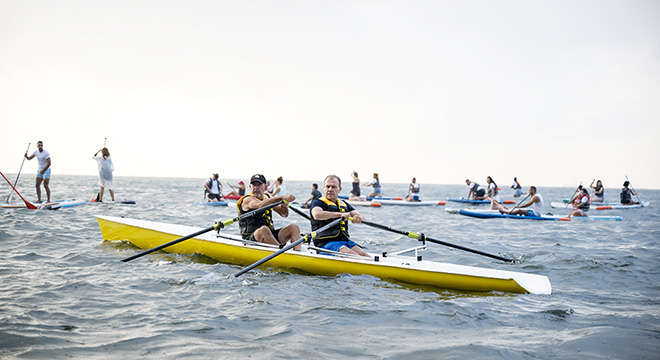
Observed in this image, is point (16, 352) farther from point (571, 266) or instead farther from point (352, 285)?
point (571, 266)

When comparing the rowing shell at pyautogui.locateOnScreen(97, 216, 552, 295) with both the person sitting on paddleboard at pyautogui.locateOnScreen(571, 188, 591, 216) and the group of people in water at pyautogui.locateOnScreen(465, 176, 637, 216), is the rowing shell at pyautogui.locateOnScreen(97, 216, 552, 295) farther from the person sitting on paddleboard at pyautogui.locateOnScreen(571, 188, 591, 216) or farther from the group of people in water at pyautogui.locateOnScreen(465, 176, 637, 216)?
the person sitting on paddleboard at pyautogui.locateOnScreen(571, 188, 591, 216)

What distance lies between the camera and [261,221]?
7.45 metres

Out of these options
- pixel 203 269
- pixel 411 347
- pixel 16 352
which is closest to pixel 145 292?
pixel 203 269

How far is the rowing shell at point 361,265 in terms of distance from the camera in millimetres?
5703

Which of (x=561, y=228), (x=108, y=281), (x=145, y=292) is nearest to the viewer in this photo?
(x=145, y=292)

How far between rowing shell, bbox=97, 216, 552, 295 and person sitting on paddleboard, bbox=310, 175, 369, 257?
31 centimetres

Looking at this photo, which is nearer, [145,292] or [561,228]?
[145,292]

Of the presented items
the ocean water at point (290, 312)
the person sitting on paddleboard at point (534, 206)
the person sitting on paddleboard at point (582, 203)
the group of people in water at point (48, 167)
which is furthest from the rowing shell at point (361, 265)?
the person sitting on paddleboard at point (582, 203)

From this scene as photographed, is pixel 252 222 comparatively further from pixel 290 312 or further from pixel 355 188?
pixel 355 188

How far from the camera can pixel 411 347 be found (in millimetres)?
3801

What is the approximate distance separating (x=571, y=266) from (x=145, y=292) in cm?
708

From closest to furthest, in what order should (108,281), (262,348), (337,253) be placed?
(262,348) < (108,281) < (337,253)

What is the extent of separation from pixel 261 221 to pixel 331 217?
139cm

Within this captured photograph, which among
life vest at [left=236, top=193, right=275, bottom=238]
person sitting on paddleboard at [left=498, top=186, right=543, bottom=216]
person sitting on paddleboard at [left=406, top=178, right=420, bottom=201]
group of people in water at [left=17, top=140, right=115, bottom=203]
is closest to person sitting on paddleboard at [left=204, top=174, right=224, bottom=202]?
group of people in water at [left=17, top=140, right=115, bottom=203]
